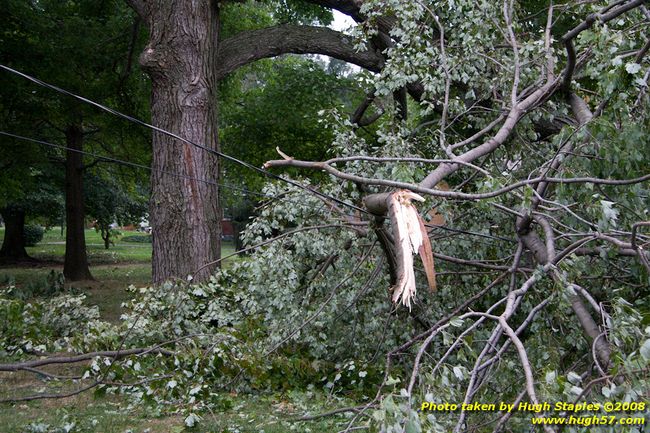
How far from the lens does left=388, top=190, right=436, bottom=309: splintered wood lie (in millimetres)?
2922

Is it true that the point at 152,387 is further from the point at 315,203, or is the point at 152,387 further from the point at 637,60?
the point at 637,60

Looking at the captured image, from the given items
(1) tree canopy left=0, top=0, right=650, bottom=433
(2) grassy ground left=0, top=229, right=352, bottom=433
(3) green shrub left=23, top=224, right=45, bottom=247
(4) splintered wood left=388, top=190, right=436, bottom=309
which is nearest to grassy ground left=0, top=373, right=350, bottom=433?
(2) grassy ground left=0, top=229, right=352, bottom=433

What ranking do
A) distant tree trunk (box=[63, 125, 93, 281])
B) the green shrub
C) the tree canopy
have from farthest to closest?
the green shrub
distant tree trunk (box=[63, 125, 93, 281])
the tree canopy

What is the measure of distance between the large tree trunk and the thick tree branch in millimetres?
1271

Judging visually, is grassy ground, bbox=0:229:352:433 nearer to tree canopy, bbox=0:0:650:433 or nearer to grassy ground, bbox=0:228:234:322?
tree canopy, bbox=0:0:650:433

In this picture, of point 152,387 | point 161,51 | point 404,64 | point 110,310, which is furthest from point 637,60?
point 110,310

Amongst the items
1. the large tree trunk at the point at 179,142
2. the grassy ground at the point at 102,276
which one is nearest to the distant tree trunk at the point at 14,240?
the grassy ground at the point at 102,276

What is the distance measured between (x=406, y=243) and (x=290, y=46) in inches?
302

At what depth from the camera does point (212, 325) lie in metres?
6.66

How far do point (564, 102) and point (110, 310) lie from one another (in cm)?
857

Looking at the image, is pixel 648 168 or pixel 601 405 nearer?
pixel 601 405

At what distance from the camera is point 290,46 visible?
1012cm

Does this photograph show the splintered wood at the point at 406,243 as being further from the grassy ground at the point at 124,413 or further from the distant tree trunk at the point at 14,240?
the distant tree trunk at the point at 14,240

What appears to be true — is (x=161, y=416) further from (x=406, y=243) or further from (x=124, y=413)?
(x=406, y=243)
